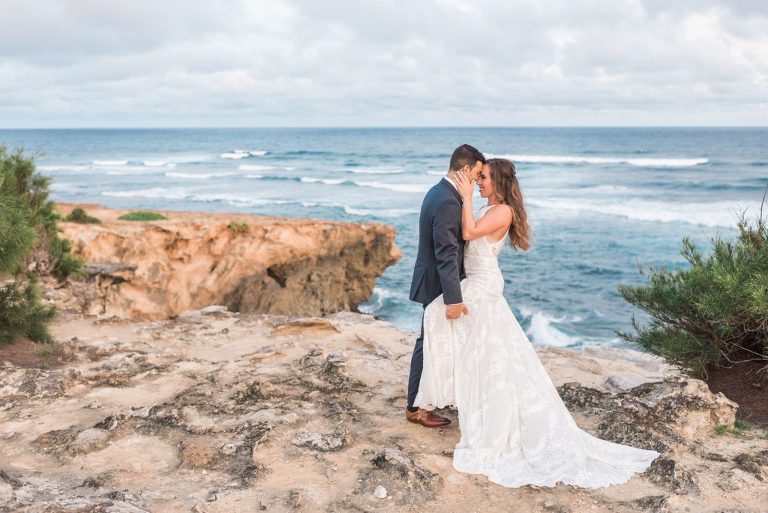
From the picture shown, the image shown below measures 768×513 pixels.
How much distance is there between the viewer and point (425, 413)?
5.62m

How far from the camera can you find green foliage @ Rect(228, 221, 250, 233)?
1489 cm

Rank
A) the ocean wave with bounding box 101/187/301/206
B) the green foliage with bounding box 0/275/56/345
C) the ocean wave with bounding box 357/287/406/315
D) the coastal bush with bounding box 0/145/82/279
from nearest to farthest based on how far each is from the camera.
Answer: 1. the green foliage with bounding box 0/275/56/345
2. the coastal bush with bounding box 0/145/82/279
3. the ocean wave with bounding box 357/287/406/315
4. the ocean wave with bounding box 101/187/301/206

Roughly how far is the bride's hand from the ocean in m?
3.39

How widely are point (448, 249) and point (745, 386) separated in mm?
3488

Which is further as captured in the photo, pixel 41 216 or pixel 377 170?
pixel 377 170

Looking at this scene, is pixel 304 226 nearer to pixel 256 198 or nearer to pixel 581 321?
pixel 581 321

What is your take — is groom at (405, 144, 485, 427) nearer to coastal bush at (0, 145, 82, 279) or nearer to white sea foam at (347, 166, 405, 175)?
coastal bush at (0, 145, 82, 279)

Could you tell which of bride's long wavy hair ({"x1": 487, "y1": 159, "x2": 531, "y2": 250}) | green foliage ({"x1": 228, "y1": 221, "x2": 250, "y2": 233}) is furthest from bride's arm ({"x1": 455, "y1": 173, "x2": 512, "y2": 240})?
green foliage ({"x1": 228, "y1": 221, "x2": 250, "y2": 233})

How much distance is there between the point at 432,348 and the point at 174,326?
583 centimetres

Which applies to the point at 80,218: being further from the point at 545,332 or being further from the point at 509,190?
the point at 509,190

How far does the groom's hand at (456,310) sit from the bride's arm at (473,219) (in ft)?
1.79

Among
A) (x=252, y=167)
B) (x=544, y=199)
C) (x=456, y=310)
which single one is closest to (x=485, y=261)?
(x=456, y=310)

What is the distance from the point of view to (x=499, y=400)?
16.7 feet

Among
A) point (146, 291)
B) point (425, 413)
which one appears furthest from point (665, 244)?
point (425, 413)
